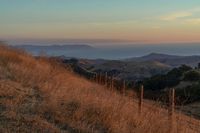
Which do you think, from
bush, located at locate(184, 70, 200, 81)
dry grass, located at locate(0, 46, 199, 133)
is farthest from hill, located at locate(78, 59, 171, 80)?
dry grass, located at locate(0, 46, 199, 133)

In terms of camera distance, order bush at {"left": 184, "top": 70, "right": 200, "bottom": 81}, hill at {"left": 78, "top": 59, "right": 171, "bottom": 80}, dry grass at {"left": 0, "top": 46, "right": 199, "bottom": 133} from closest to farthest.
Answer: dry grass at {"left": 0, "top": 46, "right": 199, "bottom": 133} < bush at {"left": 184, "top": 70, "right": 200, "bottom": 81} < hill at {"left": 78, "top": 59, "right": 171, "bottom": 80}

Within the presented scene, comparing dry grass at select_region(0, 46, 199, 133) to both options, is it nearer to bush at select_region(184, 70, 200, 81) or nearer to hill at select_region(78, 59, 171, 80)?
bush at select_region(184, 70, 200, 81)

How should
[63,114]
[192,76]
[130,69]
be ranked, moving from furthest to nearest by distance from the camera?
[130,69] → [192,76] → [63,114]

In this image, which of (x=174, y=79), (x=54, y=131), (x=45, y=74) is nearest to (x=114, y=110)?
(x=54, y=131)

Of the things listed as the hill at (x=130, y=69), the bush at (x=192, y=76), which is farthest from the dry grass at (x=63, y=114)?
the hill at (x=130, y=69)

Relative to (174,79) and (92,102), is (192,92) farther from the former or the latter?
(92,102)

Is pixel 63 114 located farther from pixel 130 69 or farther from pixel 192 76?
pixel 130 69

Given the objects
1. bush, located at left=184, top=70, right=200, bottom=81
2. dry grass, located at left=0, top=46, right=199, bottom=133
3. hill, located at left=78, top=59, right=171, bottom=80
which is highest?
dry grass, located at left=0, top=46, right=199, bottom=133

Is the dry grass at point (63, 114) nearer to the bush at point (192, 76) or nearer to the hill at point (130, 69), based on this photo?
the bush at point (192, 76)

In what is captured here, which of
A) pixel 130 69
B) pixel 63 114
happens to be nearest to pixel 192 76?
pixel 130 69

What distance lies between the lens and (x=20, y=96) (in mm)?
10742

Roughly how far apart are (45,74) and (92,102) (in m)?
5.96

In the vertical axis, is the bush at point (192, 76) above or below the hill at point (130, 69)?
above

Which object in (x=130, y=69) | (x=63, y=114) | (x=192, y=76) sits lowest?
(x=130, y=69)
